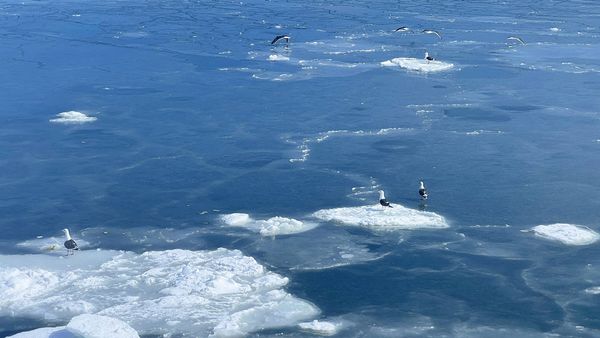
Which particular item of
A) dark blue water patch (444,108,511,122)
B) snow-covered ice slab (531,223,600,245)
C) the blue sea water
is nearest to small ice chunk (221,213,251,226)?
the blue sea water

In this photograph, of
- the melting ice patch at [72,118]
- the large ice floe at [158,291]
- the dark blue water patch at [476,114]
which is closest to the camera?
the large ice floe at [158,291]

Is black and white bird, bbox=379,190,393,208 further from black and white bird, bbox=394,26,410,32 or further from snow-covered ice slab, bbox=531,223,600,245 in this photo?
black and white bird, bbox=394,26,410,32

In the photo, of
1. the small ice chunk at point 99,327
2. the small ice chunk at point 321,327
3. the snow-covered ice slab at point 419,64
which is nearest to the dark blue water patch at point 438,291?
the small ice chunk at point 321,327

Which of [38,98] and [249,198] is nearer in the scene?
[249,198]

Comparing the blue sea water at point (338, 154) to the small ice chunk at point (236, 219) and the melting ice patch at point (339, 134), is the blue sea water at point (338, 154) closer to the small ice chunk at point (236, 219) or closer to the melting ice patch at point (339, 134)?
the melting ice patch at point (339, 134)

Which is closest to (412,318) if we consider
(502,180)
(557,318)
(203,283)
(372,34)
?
(557,318)

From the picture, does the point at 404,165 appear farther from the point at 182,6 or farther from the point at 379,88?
the point at 182,6

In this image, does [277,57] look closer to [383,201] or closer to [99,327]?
[383,201]
